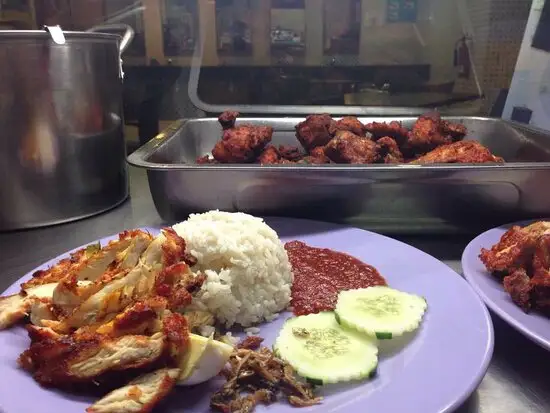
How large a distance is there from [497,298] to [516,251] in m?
0.17

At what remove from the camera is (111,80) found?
2197 mm

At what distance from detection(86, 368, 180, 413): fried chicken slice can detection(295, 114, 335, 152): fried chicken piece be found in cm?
147

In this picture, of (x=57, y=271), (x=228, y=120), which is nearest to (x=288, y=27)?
(x=228, y=120)

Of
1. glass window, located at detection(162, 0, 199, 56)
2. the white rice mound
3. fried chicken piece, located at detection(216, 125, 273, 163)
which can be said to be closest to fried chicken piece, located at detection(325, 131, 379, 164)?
fried chicken piece, located at detection(216, 125, 273, 163)

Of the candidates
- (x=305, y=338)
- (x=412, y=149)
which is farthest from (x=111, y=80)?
(x=305, y=338)

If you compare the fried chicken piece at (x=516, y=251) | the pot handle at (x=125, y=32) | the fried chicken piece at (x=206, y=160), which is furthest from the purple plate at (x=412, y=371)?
the pot handle at (x=125, y=32)

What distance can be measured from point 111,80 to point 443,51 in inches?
68.0

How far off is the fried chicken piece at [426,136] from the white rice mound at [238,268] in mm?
1008

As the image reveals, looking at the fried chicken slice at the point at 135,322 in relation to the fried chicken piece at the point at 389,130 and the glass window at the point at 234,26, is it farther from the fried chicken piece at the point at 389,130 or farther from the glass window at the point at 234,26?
the glass window at the point at 234,26

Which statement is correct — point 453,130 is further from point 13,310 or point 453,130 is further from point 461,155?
point 13,310

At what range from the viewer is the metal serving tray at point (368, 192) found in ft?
5.76

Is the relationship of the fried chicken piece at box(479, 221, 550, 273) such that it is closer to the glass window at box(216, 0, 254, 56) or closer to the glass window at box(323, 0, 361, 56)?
the glass window at box(323, 0, 361, 56)

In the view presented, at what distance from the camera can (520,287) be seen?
1.36m

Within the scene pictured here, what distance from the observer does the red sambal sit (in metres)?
1.50
